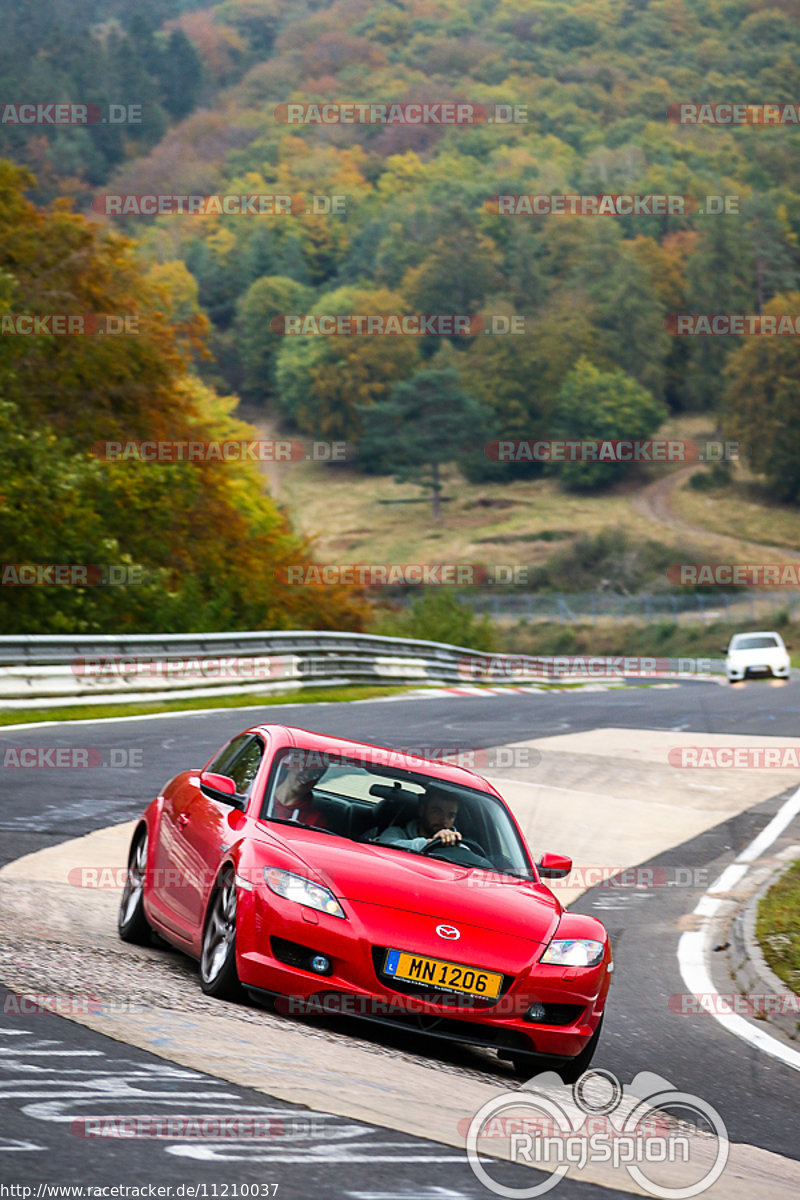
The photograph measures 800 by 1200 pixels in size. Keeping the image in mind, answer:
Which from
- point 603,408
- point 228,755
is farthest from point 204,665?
point 603,408

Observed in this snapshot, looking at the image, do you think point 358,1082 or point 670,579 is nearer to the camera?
point 358,1082

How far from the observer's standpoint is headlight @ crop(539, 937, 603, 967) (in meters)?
6.79

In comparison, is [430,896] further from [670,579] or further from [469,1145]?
[670,579]

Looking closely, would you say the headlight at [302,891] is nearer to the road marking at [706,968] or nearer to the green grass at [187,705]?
the road marking at [706,968]

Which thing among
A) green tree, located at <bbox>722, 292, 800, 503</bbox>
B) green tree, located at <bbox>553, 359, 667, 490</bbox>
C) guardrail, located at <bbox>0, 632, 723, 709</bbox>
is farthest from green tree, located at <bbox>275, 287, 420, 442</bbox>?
guardrail, located at <bbox>0, 632, 723, 709</bbox>

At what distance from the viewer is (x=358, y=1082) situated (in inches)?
223

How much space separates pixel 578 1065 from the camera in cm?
682

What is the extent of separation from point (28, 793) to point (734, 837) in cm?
680

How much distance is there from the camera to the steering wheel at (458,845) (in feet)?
24.7

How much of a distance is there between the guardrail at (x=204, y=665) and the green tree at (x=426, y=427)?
89.2 meters

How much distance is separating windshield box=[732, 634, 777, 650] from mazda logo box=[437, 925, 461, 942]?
124 ft

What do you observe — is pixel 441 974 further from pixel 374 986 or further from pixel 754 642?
pixel 754 642

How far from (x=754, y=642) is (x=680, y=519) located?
269 feet

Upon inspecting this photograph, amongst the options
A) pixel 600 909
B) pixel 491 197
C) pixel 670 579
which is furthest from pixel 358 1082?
pixel 491 197
